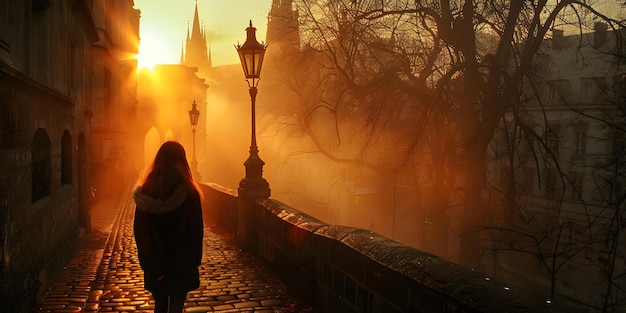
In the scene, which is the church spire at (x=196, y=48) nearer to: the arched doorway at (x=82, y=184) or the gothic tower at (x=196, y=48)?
the gothic tower at (x=196, y=48)

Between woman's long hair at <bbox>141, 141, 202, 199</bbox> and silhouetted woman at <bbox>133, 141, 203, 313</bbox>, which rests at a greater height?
woman's long hair at <bbox>141, 141, 202, 199</bbox>

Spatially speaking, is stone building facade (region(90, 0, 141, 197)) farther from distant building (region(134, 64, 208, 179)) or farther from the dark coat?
distant building (region(134, 64, 208, 179))

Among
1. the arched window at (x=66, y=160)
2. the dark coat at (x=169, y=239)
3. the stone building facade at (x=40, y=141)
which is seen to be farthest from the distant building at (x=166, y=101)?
the dark coat at (x=169, y=239)

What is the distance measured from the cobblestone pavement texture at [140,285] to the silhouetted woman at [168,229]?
1.54m

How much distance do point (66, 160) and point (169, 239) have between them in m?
5.81

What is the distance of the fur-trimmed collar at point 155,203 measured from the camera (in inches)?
144

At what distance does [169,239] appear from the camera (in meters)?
3.75

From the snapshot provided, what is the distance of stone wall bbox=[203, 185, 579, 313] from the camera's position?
8.69 feet

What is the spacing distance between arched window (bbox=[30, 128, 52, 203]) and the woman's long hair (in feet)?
10.5

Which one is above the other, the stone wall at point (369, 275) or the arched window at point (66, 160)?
the arched window at point (66, 160)

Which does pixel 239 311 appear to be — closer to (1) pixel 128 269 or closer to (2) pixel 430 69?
(1) pixel 128 269

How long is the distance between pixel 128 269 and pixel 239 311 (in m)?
3.03

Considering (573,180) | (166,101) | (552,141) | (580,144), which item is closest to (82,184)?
(552,141)

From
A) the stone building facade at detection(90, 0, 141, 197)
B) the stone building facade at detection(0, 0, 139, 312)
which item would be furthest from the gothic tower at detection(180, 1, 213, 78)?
the stone building facade at detection(0, 0, 139, 312)
